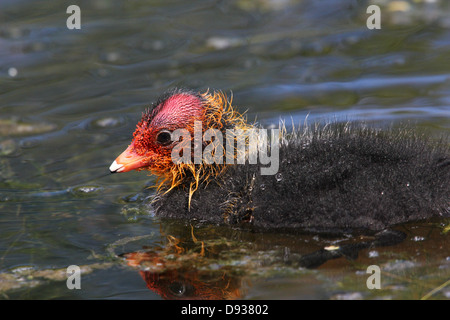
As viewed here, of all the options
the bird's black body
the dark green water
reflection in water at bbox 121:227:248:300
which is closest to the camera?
reflection in water at bbox 121:227:248:300

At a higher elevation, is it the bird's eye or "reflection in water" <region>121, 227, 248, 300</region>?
the bird's eye

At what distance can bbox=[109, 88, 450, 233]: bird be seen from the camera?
4676 mm

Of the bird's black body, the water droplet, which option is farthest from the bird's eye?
the water droplet

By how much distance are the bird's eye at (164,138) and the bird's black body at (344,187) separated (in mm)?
596

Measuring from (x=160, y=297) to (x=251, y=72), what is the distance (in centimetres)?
458

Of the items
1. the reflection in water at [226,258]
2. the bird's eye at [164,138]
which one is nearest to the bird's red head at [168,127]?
the bird's eye at [164,138]

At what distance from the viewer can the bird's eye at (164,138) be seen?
17.1ft

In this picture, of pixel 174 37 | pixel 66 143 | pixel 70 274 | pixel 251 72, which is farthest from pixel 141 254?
pixel 174 37

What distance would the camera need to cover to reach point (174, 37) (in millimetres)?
9023

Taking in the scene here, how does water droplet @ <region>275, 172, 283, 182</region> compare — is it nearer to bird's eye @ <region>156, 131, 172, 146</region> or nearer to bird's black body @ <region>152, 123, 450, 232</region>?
bird's black body @ <region>152, 123, 450, 232</region>

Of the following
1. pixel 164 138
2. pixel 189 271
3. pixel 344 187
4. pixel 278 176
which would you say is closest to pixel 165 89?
pixel 164 138

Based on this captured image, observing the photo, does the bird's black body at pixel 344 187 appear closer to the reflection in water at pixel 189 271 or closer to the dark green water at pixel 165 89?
the dark green water at pixel 165 89

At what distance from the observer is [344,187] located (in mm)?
4668

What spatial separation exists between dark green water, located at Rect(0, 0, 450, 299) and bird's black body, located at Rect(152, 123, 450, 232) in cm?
15
